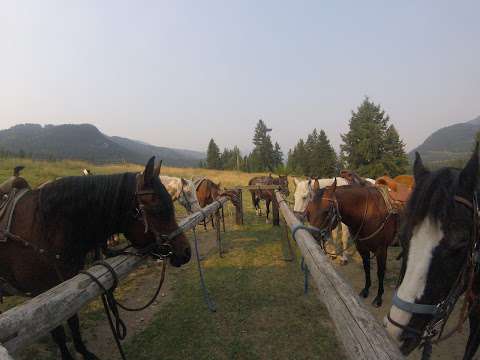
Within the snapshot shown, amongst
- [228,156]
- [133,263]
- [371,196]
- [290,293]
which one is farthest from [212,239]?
[228,156]

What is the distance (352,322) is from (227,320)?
11.5 ft

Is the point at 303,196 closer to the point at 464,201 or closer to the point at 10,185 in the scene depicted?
the point at 464,201

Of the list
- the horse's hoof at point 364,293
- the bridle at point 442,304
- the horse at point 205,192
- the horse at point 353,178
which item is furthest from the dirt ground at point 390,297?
the horse at point 205,192

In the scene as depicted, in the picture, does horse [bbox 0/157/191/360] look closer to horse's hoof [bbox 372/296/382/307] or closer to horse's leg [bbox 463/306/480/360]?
horse's leg [bbox 463/306/480/360]

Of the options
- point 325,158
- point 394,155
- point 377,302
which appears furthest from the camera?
point 325,158

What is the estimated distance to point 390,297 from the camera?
17.7 feet

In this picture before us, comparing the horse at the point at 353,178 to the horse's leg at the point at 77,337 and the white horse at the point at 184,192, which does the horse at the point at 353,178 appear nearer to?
the white horse at the point at 184,192

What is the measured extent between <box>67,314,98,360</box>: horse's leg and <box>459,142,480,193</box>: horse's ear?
4324 mm

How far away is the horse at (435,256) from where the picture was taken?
1.60 metres

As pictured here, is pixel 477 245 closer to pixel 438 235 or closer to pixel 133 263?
pixel 438 235

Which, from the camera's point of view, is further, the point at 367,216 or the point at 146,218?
the point at 367,216

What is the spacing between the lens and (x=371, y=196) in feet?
16.9

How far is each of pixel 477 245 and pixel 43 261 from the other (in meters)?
3.95

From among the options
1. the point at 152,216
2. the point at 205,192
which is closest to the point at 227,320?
the point at 152,216
